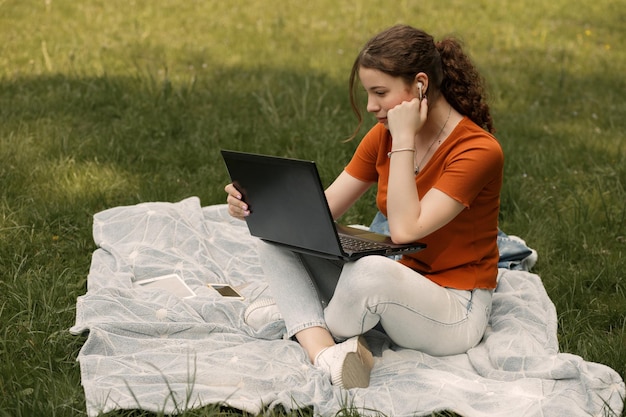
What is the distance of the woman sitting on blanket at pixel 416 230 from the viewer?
3.19 metres

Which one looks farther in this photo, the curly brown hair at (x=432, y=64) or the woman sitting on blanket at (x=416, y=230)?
the curly brown hair at (x=432, y=64)

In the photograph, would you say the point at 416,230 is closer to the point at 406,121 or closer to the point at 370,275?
the point at 370,275

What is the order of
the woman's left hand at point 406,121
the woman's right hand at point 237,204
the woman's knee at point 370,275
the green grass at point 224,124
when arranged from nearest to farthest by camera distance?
the woman's knee at point 370,275 → the woman's left hand at point 406,121 → the woman's right hand at point 237,204 → the green grass at point 224,124

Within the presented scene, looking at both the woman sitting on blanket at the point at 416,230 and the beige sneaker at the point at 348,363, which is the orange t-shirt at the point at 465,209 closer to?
the woman sitting on blanket at the point at 416,230

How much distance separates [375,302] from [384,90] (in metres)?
0.75

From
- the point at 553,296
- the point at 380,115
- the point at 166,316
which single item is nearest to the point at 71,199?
the point at 166,316

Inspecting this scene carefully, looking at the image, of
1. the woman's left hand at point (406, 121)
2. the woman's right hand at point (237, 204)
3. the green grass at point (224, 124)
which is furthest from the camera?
the green grass at point (224, 124)

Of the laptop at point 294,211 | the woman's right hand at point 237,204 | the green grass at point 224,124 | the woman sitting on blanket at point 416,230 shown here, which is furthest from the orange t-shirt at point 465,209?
the woman's right hand at point 237,204

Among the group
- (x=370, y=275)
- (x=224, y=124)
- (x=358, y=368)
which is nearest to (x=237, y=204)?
(x=370, y=275)

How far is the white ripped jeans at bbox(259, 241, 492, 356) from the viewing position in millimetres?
3135

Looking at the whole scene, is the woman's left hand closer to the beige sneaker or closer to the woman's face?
the woman's face

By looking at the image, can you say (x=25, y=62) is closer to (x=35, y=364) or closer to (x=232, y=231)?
(x=232, y=231)

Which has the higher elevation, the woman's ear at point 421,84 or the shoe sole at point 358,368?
the woman's ear at point 421,84

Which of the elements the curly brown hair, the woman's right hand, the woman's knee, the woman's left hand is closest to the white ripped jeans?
the woman's knee
